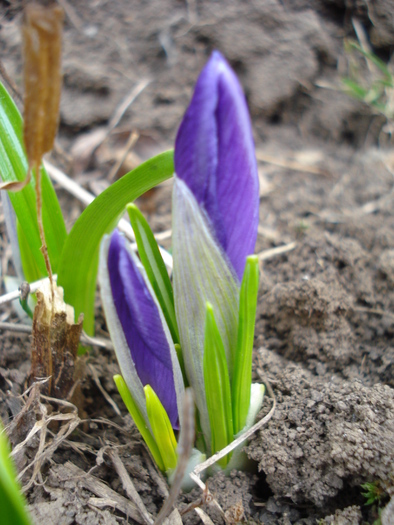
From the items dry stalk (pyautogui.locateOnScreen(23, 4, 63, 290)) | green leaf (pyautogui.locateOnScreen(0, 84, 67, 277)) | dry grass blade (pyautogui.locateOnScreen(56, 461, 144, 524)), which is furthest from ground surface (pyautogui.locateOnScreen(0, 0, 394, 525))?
dry stalk (pyautogui.locateOnScreen(23, 4, 63, 290))

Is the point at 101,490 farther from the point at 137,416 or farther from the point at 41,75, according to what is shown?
the point at 41,75

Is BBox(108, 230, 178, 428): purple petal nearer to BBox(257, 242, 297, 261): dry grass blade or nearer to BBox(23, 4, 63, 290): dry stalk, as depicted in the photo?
BBox(23, 4, 63, 290): dry stalk

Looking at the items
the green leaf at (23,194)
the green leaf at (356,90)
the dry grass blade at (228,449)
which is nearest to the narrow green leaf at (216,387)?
the dry grass blade at (228,449)

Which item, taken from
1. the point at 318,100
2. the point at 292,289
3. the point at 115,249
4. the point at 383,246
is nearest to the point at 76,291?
the point at 115,249

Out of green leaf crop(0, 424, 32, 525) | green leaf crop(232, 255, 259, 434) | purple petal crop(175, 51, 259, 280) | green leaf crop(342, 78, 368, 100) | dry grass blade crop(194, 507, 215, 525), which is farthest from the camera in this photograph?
green leaf crop(342, 78, 368, 100)

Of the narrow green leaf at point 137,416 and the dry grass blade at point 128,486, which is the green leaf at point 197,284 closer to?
the narrow green leaf at point 137,416
